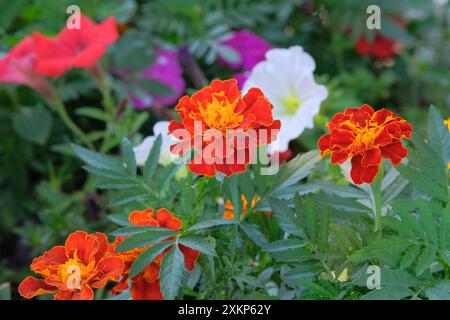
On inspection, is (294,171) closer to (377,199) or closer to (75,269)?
(377,199)

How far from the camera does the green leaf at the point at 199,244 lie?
2.02 ft

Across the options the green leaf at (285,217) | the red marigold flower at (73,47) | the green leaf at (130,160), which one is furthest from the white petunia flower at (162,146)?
the red marigold flower at (73,47)

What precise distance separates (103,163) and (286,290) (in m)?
0.21

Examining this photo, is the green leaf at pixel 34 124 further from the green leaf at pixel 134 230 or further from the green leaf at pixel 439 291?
the green leaf at pixel 439 291

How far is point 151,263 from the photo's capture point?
2.23 feet

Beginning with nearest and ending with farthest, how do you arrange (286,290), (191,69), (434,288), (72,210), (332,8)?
(434,288) → (286,290) → (72,210) → (191,69) → (332,8)

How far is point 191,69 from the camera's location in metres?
1.44

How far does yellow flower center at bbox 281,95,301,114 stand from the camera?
108 cm

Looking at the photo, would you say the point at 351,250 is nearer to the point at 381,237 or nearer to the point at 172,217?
the point at 381,237

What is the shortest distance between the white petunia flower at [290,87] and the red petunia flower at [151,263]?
324 mm

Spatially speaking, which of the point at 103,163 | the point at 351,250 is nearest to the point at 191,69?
the point at 103,163

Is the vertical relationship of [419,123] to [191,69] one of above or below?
below

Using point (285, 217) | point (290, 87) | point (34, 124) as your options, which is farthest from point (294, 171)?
point (34, 124)

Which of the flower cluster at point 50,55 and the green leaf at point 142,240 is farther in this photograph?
the flower cluster at point 50,55
